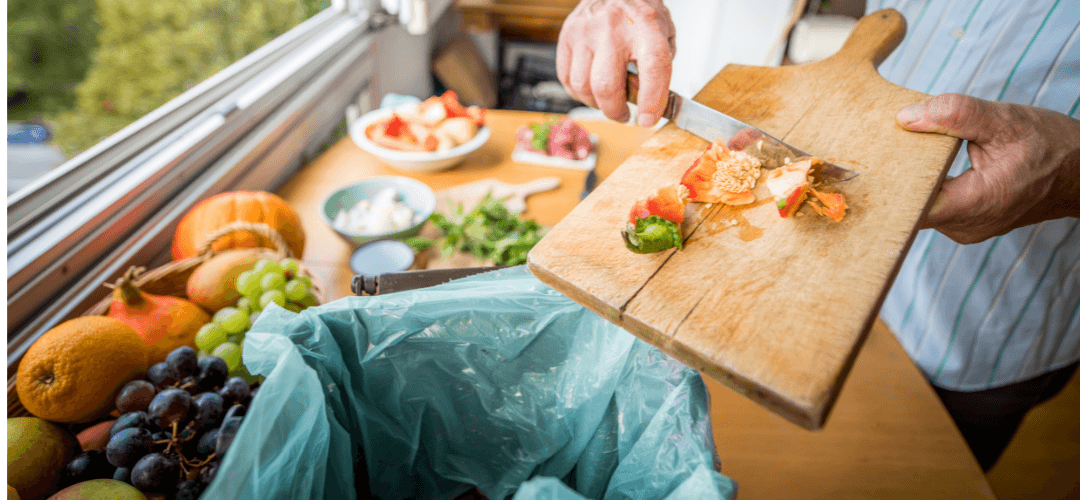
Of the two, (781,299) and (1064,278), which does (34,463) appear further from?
(1064,278)

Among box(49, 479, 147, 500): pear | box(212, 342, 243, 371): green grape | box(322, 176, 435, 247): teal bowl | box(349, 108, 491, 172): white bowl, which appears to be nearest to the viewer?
box(49, 479, 147, 500): pear

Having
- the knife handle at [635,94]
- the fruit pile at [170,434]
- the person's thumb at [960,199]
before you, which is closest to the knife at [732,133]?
the knife handle at [635,94]

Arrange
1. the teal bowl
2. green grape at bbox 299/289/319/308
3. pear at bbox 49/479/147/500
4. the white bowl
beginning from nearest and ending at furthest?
pear at bbox 49/479/147/500
green grape at bbox 299/289/319/308
the teal bowl
the white bowl

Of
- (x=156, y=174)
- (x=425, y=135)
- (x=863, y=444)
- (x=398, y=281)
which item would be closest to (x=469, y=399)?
(x=398, y=281)

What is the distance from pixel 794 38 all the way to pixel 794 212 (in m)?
3.59

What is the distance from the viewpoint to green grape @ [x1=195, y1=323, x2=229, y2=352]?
2.30 feet

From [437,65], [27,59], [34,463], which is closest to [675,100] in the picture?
[34,463]

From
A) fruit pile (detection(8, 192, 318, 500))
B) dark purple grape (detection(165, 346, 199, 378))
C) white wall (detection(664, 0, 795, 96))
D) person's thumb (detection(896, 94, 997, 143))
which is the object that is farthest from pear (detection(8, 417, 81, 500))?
white wall (detection(664, 0, 795, 96))

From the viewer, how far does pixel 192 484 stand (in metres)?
0.52

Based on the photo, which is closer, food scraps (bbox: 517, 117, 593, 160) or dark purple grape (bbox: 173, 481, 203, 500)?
dark purple grape (bbox: 173, 481, 203, 500)

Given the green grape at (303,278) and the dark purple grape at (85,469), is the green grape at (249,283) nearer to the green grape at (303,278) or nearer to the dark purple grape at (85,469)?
the green grape at (303,278)

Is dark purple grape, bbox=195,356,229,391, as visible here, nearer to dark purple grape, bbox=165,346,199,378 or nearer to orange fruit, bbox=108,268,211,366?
dark purple grape, bbox=165,346,199,378

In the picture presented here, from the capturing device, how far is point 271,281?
76cm

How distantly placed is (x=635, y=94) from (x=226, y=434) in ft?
2.30
